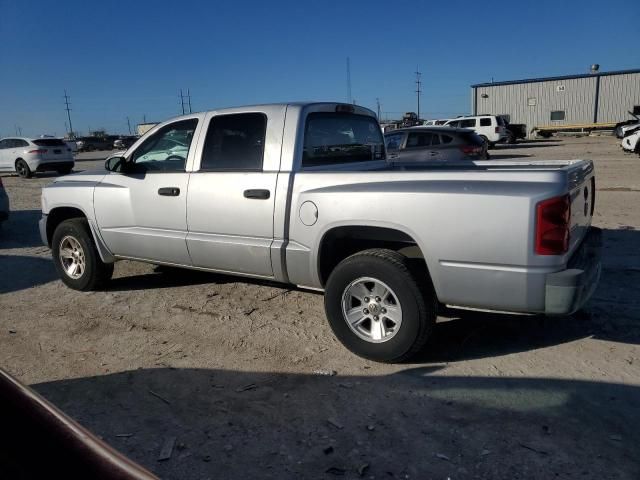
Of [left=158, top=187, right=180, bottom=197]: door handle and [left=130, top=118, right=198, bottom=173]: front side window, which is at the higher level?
[left=130, top=118, right=198, bottom=173]: front side window

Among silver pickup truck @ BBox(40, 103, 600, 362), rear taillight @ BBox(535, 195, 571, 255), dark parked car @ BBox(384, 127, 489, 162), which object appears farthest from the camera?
dark parked car @ BBox(384, 127, 489, 162)

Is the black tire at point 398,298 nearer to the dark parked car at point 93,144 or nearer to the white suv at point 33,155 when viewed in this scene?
the white suv at point 33,155

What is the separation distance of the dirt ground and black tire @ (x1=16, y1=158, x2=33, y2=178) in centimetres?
1690

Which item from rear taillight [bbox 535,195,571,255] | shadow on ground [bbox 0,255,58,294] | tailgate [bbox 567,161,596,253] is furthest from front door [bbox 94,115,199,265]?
tailgate [bbox 567,161,596,253]

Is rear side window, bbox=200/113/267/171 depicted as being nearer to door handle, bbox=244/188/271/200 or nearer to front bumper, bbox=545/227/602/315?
door handle, bbox=244/188/271/200

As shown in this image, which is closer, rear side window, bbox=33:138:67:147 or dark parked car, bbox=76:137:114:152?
rear side window, bbox=33:138:67:147

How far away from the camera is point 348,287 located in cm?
389

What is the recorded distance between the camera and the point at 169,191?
4867 millimetres

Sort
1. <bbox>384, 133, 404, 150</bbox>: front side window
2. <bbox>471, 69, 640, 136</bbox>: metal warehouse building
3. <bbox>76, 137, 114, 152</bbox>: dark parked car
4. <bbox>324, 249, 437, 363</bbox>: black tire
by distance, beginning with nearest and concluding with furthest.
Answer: <bbox>324, 249, 437, 363</bbox>: black tire, <bbox>384, 133, 404, 150</bbox>: front side window, <bbox>471, 69, 640, 136</bbox>: metal warehouse building, <bbox>76, 137, 114, 152</bbox>: dark parked car

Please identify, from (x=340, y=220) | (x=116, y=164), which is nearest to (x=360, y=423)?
(x=340, y=220)

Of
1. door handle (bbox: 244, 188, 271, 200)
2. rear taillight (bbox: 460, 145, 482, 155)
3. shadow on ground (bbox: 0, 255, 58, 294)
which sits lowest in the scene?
shadow on ground (bbox: 0, 255, 58, 294)

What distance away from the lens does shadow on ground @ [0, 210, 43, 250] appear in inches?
341

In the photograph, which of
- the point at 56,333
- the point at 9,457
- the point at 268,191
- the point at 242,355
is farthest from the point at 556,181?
the point at 56,333

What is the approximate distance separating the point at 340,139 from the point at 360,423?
8.80ft
